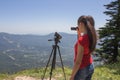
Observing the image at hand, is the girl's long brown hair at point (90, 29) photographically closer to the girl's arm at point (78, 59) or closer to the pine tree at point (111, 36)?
the girl's arm at point (78, 59)

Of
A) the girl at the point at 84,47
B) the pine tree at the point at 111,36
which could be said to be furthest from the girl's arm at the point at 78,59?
the pine tree at the point at 111,36

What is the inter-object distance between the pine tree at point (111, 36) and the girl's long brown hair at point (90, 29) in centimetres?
2692

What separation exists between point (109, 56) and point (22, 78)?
2060cm

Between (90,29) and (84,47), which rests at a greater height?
(90,29)

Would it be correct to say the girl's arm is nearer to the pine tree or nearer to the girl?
the girl

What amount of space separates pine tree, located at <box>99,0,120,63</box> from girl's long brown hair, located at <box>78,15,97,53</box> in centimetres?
2692

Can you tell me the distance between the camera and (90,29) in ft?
20.3

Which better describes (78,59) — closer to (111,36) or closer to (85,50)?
(85,50)

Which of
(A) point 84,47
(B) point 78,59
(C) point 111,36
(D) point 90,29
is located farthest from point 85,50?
(C) point 111,36

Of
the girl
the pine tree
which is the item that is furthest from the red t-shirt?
the pine tree

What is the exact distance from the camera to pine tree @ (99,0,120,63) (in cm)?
3285

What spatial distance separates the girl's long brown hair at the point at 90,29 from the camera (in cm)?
617

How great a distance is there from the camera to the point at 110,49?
110 feet

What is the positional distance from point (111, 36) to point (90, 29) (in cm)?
2789
